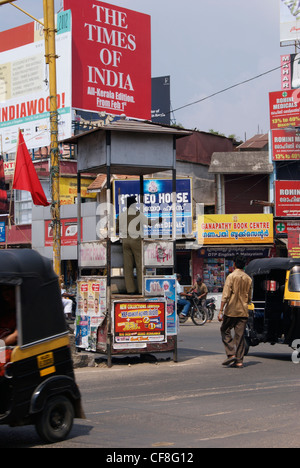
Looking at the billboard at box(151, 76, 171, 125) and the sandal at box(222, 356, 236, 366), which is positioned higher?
the billboard at box(151, 76, 171, 125)

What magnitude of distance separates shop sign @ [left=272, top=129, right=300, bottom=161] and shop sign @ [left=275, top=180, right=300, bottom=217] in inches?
64.4

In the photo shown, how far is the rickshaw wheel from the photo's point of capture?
21.8 ft

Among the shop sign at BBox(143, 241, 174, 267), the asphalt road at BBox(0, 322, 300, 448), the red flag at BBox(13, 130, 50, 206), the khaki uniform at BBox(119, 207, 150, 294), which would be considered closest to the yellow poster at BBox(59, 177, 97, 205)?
the red flag at BBox(13, 130, 50, 206)

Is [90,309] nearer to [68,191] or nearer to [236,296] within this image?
[236,296]

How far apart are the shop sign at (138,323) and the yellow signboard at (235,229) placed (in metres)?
20.5

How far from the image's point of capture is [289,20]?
38.8 metres

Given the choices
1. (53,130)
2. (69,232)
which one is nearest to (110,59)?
(69,232)

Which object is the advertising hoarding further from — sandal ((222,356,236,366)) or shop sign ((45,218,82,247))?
shop sign ((45,218,82,247))

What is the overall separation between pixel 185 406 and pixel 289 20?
33768 mm

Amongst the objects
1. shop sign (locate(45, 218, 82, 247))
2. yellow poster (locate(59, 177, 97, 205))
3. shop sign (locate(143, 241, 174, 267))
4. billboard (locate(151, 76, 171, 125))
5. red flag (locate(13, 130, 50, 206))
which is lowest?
shop sign (locate(143, 241, 174, 267))

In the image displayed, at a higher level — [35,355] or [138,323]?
[35,355]

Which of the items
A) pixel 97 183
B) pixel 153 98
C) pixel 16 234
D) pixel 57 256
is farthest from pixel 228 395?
pixel 153 98

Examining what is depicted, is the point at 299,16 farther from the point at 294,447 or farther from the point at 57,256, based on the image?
the point at 294,447

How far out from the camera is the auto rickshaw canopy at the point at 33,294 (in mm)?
6527
